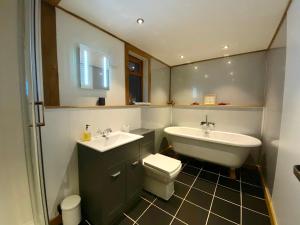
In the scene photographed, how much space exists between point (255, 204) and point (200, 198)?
2.23 ft

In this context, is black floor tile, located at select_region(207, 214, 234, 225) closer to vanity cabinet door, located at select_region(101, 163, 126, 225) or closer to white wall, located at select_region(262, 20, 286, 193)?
white wall, located at select_region(262, 20, 286, 193)

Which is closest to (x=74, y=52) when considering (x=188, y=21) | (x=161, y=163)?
(x=188, y=21)

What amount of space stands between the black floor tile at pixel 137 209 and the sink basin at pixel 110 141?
0.85 meters

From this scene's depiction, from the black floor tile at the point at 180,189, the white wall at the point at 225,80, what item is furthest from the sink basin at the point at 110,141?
the white wall at the point at 225,80

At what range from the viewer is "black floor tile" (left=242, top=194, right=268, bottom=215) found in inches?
61.9

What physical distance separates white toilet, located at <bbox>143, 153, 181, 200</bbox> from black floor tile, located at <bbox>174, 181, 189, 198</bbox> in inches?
4.5

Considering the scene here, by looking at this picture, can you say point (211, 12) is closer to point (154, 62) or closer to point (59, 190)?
point (154, 62)

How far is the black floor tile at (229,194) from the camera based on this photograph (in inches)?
68.2

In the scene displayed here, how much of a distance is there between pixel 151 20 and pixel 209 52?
1645 millimetres

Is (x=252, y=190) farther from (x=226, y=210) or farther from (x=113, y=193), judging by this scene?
(x=113, y=193)

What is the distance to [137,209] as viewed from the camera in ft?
5.22

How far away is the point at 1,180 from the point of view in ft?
3.58

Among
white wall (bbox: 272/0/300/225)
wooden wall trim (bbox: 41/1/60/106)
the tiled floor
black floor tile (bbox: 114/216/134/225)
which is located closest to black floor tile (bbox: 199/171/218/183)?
the tiled floor

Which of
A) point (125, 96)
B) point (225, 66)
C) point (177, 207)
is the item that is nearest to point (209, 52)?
point (225, 66)
